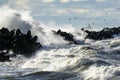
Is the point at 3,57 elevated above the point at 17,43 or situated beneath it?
situated beneath

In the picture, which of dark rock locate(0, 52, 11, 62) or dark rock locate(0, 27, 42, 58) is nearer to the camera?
dark rock locate(0, 52, 11, 62)

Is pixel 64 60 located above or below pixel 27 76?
above

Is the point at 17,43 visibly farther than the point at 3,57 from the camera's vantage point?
Yes

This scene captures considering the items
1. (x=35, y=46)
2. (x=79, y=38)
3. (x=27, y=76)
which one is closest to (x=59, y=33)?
(x=79, y=38)

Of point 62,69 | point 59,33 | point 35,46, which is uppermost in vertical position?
point 59,33

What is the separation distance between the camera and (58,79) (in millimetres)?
27641

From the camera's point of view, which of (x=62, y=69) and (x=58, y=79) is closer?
(x=58, y=79)

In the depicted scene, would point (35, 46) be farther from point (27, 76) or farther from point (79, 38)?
point (79, 38)

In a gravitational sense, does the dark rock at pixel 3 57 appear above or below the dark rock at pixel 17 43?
below

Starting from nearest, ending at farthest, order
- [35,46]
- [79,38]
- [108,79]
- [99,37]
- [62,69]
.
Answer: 1. [108,79]
2. [62,69]
3. [35,46]
4. [79,38]
5. [99,37]

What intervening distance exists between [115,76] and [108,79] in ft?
2.93

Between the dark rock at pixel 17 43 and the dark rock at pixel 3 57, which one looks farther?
the dark rock at pixel 17 43

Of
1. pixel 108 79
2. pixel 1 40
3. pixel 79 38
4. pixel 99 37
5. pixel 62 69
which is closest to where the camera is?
pixel 108 79

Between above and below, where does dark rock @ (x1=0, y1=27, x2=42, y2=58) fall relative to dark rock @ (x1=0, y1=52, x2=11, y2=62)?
above
